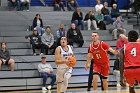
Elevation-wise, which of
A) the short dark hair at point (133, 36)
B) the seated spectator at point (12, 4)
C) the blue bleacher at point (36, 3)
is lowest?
the short dark hair at point (133, 36)

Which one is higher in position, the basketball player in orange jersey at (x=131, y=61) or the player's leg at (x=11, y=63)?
the basketball player in orange jersey at (x=131, y=61)

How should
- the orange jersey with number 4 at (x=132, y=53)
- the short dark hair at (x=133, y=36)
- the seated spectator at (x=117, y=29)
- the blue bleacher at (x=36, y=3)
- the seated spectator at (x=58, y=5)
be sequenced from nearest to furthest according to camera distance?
the short dark hair at (x=133, y=36), the orange jersey with number 4 at (x=132, y=53), the seated spectator at (x=117, y=29), the seated spectator at (x=58, y=5), the blue bleacher at (x=36, y=3)

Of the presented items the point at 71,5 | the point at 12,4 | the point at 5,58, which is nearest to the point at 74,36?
the point at 5,58

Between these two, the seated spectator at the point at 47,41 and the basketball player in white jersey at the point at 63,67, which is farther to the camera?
the seated spectator at the point at 47,41

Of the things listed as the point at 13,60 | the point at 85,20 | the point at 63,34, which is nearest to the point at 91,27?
the point at 85,20

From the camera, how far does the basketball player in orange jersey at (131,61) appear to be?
7705mm

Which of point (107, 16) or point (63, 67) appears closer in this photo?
point (63, 67)

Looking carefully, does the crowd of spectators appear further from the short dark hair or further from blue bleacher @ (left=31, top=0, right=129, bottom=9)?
the short dark hair

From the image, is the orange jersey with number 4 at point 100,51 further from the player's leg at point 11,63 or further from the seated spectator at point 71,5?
the seated spectator at point 71,5

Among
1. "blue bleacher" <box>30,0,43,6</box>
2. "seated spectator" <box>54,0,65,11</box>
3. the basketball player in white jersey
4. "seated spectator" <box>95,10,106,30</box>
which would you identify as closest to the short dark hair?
the basketball player in white jersey

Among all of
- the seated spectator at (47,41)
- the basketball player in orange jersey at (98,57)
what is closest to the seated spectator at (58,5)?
the seated spectator at (47,41)

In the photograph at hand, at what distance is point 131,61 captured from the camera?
782cm

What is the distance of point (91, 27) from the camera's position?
18.5 meters

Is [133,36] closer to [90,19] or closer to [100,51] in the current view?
[100,51]
